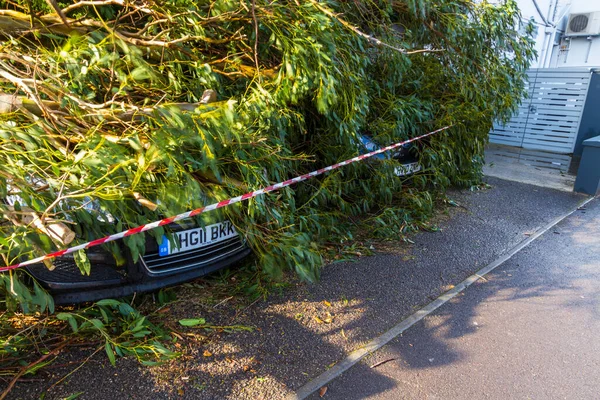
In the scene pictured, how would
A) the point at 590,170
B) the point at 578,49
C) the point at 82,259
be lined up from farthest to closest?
the point at 578,49 < the point at 590,170 < the point at 82,259

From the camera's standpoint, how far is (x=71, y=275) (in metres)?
2.55

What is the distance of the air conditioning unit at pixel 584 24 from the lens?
13.9 metres

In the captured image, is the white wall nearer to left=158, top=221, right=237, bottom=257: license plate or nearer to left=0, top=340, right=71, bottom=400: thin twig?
left=158, top=221, right=237, bottom=257: license plate

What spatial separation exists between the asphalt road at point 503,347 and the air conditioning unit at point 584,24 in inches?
525

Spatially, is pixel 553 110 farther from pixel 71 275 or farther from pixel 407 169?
pixel 71 275

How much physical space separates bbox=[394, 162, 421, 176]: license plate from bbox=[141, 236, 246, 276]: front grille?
2624 mm

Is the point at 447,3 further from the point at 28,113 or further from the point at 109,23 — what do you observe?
the point at 28,113

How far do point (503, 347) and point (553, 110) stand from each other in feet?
27.9

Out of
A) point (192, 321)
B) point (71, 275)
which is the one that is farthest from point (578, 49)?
point (71, 275)

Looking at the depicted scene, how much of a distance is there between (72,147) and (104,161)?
56cm

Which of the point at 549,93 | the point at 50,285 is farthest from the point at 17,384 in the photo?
the point at 549,93

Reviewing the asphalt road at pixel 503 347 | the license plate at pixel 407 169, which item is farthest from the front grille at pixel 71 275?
the license plate at pixel 407 169

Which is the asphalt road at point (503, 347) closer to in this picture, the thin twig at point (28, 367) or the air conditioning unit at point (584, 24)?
the thin twig at point (28, 367)

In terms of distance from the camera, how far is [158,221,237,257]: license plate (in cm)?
287
